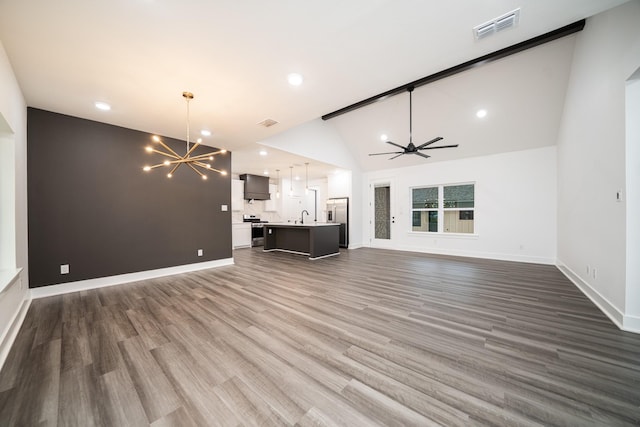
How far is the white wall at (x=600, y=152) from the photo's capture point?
7.73 feet

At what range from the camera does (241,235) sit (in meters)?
8.27

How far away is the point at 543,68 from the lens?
4004 millimetres

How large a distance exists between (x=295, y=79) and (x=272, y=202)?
7.17m

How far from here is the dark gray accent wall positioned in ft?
11.0

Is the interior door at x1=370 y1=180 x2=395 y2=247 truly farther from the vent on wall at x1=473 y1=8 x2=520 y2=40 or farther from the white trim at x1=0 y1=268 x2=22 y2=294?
the white trim at x1=0 y1=268 x2=22 y2=294

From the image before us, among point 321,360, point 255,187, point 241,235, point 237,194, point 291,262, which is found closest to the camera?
point 321,360

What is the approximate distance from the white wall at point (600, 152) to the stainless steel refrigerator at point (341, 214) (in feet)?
17.1

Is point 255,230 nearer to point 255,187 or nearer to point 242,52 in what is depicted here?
point 255,187

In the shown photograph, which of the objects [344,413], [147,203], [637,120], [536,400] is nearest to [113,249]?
[147,203]

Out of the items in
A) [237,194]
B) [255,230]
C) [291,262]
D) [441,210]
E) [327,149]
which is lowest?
[291,262]

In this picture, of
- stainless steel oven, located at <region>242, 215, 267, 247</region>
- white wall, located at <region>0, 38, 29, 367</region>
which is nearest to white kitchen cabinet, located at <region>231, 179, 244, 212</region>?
stainless steel oven, located at <region>242, 215, 267, 247</region>

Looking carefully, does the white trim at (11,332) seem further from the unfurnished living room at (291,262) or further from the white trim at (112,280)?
the white trim at (112,280)

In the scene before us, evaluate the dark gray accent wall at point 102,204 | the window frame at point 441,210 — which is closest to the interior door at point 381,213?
the window frame at point 441,210

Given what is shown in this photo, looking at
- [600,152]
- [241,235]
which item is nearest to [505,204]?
[600,152]
